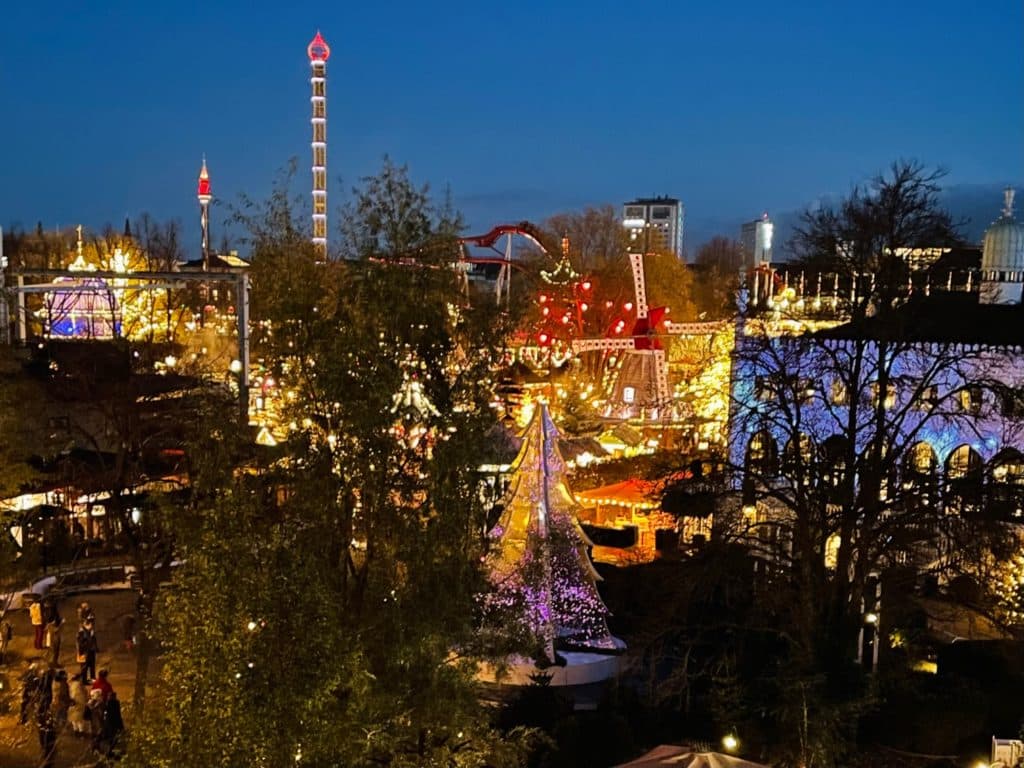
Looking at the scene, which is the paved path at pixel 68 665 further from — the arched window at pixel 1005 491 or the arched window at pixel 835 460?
the arched window at pixel 1005 491

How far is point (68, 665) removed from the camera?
51.9ft

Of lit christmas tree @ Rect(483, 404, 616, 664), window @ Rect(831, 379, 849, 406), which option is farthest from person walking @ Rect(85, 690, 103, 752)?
window @ Rect(831, 379, 849, 406)

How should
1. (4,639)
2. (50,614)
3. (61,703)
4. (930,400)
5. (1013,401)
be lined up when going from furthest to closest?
1. (50,614)
2. (4,639)
3. (930,400)
4. (1013,401)
5. (61,703)

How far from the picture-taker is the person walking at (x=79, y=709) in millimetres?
13508

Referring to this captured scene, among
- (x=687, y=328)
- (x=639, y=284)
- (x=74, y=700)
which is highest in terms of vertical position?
(x=639, y=284)

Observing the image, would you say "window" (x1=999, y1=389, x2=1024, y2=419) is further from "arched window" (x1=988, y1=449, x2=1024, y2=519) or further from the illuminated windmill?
the illuminated windmill

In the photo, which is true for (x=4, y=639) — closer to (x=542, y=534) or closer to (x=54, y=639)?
(x=54, y=639)

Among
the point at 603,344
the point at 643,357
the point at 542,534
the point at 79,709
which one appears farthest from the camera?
the point at 603,344

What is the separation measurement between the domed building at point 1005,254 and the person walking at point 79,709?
1009 inches

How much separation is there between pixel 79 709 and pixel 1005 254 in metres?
26.8

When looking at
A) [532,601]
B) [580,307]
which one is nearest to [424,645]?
[532,601]

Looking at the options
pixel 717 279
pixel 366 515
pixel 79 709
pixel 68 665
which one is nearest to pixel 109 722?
pixel 79 709

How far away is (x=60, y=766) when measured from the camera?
12430 millimetres

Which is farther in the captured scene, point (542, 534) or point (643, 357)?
point (643, 357)
